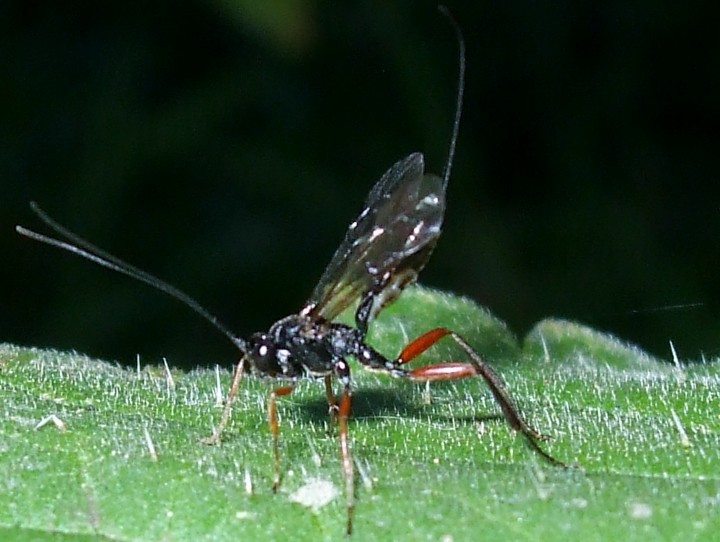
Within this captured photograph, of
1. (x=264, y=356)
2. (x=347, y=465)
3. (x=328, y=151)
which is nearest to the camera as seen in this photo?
(x=347, y=465)

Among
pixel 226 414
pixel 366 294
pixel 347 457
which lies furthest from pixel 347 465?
pixel 366 294

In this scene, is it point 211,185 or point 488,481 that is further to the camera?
point 211,185

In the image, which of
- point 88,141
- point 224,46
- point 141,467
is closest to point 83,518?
point 141,467

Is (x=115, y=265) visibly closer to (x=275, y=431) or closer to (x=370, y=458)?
(x=275, y=431)

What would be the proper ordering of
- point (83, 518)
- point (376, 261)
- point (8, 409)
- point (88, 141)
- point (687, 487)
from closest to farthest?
point (83, 518) < point (687, 487) < point (8, 409) < point (376, 261) < point (88, 141)

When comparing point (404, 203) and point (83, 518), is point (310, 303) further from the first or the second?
point (83, 518)

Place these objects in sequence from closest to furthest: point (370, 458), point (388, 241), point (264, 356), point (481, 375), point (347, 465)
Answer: point (347, 465) → point (370, 458) → point (481, 375) → point (264, 356) → point (388, 241)

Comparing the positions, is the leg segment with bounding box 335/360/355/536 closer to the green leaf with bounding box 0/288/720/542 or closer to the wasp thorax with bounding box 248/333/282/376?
the green leaf with bounding box 0/288/720/542
